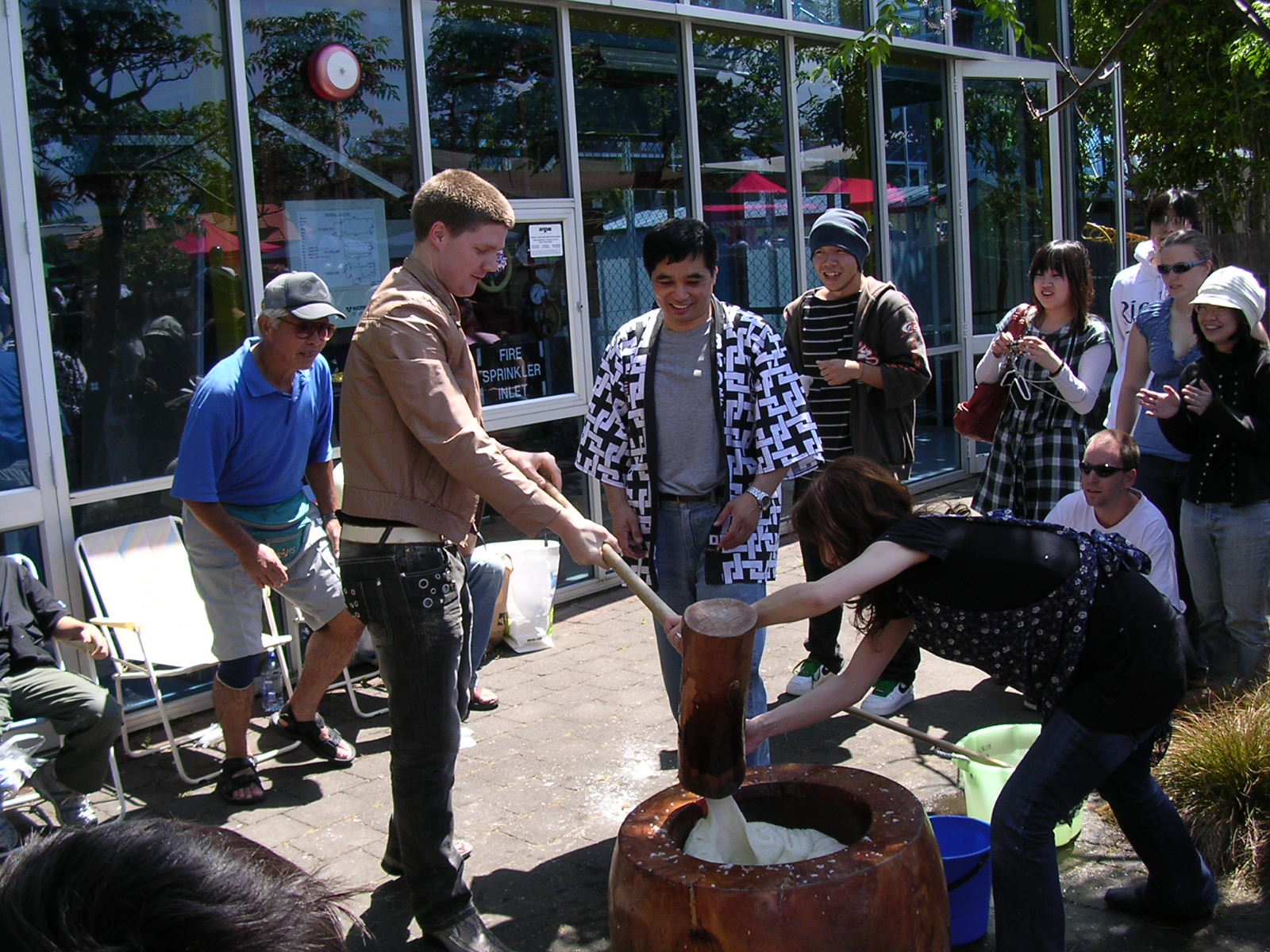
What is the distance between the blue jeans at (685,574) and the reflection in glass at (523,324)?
9.04ft

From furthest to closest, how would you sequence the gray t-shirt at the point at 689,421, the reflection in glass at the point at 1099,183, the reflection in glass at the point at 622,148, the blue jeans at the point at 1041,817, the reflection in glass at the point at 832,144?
the reflection in glass at the point at 1099,183 → the reflection in glass at the point at 832,144 → the reflection in glass at the point at 622,148 → the gray t-shirt at the point at 689,421 → the blue jeans at the point at 1041,817

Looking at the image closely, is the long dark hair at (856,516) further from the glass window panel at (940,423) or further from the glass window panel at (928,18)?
the glass window panel at (928,18)

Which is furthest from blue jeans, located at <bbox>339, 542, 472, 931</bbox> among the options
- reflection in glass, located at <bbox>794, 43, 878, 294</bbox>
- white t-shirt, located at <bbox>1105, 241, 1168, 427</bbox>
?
reflection in glass, located at <bbox>794, 43, 878, 294</bbox>

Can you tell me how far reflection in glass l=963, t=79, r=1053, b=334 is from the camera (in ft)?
32.9

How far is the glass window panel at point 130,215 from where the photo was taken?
508 cm

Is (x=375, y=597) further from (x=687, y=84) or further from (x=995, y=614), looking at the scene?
(x=687, y=84)

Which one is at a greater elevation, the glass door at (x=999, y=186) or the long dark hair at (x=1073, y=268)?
the glass door at (x=999, y=186)

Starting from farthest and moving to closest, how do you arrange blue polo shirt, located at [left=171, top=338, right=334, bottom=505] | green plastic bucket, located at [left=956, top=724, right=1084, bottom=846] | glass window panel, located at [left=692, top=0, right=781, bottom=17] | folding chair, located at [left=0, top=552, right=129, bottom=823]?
glass window panel, located at [left=692, top=0, right=781, bottom=17] → blue polo shirt, located at [left=171, top=338, right=334, bottom=505] → folding chair, located at [left=0, top=552, right=129, bottom=823] → green plastic bucket, located at [left=956, top=724, right=1084, bottom=846]

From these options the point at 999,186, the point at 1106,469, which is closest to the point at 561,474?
the point at 1106,469

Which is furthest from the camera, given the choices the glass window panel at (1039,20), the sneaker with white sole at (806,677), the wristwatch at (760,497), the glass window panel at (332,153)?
the glass window panel at (1039,20)

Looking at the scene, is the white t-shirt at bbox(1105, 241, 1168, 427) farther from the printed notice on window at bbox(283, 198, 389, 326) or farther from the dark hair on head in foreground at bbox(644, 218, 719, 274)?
the printed notice on window at bbox(283, 198, 389, 326)

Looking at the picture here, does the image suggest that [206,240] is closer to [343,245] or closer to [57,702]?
[343,245]

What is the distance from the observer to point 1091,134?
11.5m

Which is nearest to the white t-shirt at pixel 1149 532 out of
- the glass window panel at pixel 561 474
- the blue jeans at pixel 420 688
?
the blue jeans at pixel 420 688
